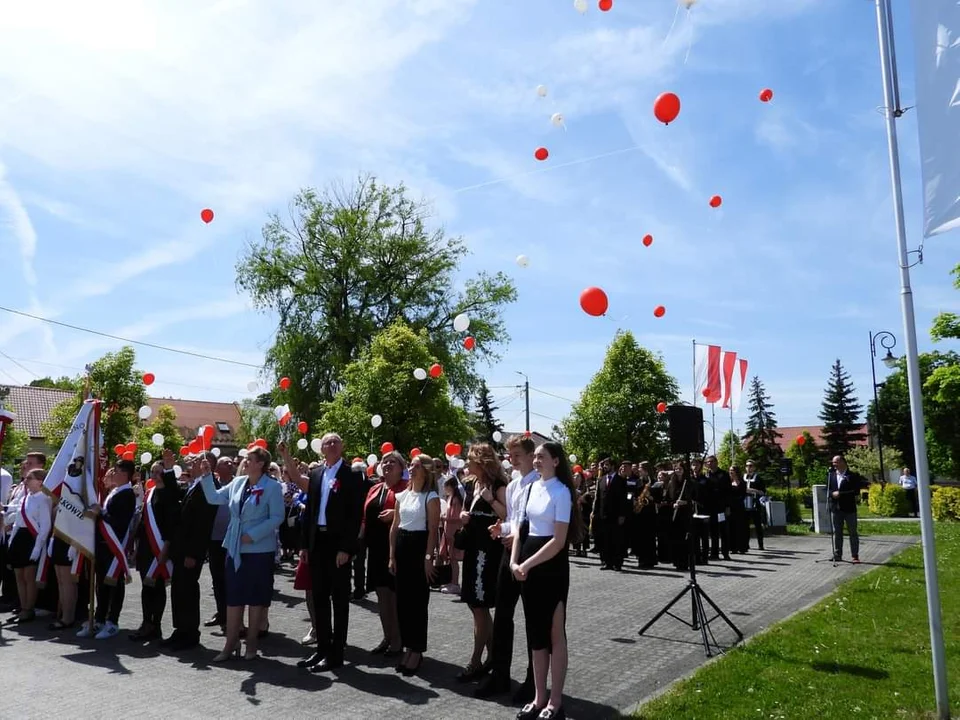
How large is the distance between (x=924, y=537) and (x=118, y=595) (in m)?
8.29

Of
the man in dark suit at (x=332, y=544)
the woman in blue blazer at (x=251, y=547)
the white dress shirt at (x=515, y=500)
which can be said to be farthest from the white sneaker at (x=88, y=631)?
the white dress shirt at (x=515, y=500)

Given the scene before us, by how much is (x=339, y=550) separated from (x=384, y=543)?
2.32 ft

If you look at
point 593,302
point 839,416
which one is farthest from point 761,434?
point 593,302

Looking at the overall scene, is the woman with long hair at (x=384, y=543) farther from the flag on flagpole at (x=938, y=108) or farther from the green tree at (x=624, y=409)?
the green tree at (x=624, y=409)

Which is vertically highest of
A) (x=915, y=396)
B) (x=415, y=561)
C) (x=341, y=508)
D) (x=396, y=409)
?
(x=396, y=409)

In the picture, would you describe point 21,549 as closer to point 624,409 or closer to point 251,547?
point 251,547

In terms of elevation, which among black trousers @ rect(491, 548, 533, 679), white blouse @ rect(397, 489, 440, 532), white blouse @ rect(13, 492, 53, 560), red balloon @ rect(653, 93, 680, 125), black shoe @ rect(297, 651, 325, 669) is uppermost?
red balloon @ rect(653, 93, 680, 125)

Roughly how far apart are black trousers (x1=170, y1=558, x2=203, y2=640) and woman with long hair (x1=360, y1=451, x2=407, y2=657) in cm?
184

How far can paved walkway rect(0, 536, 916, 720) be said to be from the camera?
581 cm

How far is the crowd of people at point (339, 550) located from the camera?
550 centimetres

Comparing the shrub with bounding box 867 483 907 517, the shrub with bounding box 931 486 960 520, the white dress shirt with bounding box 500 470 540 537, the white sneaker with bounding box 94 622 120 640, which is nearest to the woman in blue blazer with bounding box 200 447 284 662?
the white sneaker with bounding box 94 622 120 640

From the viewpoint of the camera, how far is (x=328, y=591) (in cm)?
720

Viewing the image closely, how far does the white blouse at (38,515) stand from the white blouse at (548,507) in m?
7.09

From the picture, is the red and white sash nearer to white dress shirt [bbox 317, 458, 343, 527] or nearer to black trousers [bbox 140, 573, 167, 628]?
black trousers [bbox 140, 573, 167, 628]
